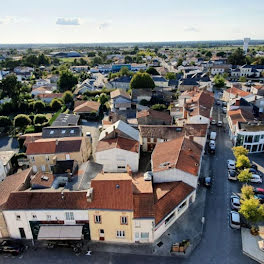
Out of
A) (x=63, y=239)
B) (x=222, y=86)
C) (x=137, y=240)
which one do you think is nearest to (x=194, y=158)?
(x=137, y=240)

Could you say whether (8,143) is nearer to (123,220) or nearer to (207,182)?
(123,220)

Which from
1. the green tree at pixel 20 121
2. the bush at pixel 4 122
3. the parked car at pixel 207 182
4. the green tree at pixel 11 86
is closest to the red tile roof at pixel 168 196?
the parked car at pixel 207 182

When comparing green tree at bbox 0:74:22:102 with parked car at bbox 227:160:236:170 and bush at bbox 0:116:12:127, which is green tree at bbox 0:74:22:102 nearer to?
bush at bbox 0:116:12:127

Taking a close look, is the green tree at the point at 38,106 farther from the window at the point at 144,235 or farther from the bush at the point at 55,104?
the window at the point at 144,235

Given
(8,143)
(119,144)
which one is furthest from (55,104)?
(119,144)

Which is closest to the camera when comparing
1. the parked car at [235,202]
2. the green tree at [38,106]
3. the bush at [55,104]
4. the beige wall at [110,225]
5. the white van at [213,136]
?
the beige wall at [110,225]

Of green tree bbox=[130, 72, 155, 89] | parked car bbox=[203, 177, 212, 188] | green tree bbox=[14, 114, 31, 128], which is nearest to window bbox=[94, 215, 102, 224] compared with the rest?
parked car bbox=[203, 177, 212, 188]
